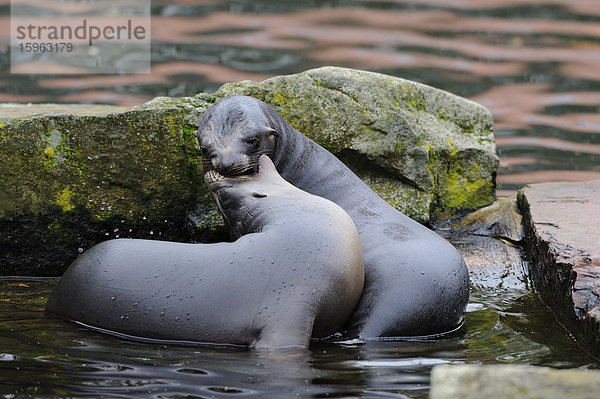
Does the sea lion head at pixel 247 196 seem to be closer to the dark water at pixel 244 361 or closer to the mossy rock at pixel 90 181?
the dark water at pixel 244 361

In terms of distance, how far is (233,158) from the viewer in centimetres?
489

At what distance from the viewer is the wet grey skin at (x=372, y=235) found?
4684 millimetres

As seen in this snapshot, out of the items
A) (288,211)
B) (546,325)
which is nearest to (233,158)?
(288,211)

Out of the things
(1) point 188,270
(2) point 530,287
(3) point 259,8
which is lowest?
(2) point 530,287

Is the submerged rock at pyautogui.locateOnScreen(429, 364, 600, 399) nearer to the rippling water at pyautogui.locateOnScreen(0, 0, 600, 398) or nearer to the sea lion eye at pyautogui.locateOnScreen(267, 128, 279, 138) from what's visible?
the rippling water at pyautogui.locateOnScreen(0, 0, 600, 398)

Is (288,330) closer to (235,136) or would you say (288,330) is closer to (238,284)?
(238,284)

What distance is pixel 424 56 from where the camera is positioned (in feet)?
40.0

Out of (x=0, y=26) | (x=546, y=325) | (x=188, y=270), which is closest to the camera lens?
(x=188, y=270)

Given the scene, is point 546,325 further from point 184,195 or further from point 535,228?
point 184,195

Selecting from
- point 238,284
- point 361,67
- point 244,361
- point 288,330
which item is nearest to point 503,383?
point 244,361

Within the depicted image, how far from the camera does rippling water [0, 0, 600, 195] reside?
10.4m

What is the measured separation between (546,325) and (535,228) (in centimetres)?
108

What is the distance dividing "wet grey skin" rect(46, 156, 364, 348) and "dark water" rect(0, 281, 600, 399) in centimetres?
10

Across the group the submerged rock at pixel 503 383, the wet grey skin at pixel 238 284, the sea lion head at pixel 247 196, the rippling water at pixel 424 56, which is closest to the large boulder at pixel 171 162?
the sea lion head at pixel 247 196
